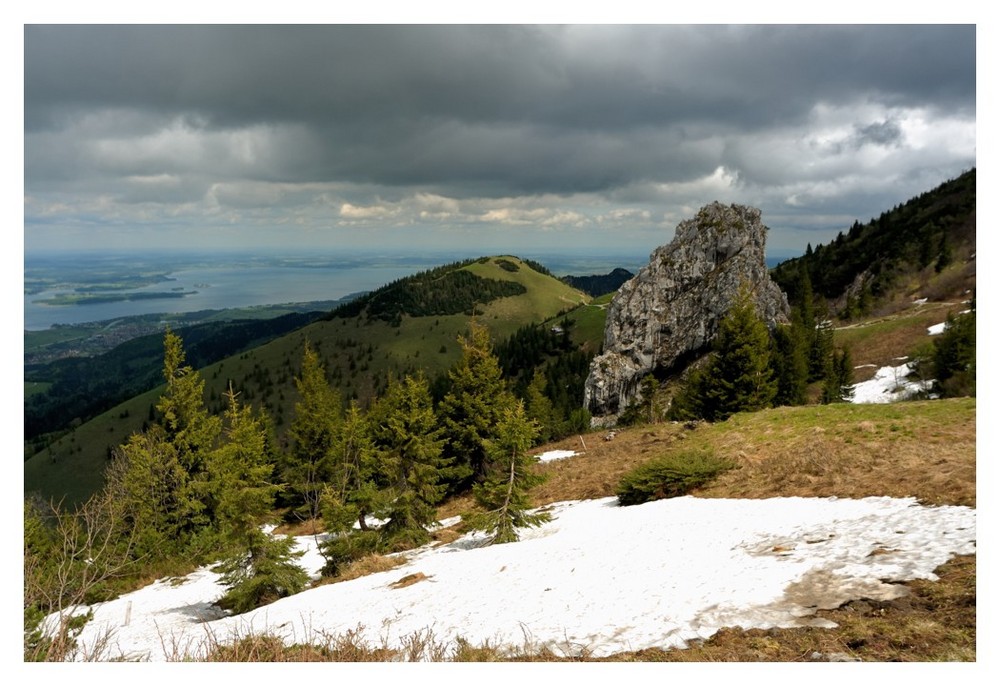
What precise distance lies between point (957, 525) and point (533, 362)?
149393 millimetres

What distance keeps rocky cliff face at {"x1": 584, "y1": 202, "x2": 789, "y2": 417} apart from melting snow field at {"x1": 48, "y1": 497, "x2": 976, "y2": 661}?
53.6 m

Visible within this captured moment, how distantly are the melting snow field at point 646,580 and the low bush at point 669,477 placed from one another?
1.47 metres

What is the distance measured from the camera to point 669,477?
16.3 m

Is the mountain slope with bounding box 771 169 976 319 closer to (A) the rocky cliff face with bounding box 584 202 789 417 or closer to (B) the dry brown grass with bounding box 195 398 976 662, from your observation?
(A) the rocky cliff face with bounding box 584 202 789 417

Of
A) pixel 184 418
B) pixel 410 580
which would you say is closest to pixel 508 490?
pixel 410 580

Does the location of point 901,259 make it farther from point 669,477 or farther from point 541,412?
point 669,477

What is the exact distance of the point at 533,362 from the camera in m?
157

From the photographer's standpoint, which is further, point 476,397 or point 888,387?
point 888,387

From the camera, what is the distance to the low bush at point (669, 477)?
1620cm

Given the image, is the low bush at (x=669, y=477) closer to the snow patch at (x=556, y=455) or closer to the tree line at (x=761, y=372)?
the snow patch at (x=556, y=455)

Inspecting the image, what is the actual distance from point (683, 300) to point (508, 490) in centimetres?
6242

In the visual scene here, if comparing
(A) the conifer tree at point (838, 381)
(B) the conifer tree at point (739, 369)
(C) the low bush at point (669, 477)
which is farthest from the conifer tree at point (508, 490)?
(A) the conifer tree at point (838, 381)

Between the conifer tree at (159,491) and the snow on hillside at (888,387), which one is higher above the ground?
the snow on hillside at (888,387)
